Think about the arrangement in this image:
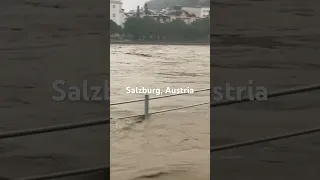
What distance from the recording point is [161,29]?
2.69 feet

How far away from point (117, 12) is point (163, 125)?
10.6 inches

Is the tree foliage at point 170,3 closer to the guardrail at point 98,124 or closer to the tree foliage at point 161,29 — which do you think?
the tree foliage at point 161,29

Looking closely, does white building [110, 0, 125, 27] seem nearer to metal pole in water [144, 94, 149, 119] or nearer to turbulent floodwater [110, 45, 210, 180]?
turbulent floodwater [110, 45, 210, 180]

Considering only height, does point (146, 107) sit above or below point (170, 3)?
below

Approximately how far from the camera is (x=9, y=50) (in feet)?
2.37

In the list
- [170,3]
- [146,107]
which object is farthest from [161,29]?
[146,107]

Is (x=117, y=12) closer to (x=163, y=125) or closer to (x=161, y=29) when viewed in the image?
(x=161, y=29)

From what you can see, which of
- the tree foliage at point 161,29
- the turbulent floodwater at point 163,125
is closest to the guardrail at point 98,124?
the turbulent floodwater at point 163,125

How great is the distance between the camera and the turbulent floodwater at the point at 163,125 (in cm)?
81
